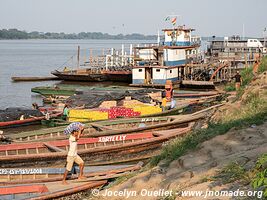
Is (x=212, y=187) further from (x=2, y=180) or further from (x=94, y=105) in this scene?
(x=94, y=105)

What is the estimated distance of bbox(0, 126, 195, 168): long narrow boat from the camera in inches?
489

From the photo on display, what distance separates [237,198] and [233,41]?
5044 cm

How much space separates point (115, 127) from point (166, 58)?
21.3 m

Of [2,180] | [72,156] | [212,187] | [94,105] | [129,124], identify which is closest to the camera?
[212,187]

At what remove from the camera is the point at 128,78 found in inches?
1677

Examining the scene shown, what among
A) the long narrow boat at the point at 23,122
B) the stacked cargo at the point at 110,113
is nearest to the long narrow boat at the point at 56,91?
the long narrow boat at the point at 23,122

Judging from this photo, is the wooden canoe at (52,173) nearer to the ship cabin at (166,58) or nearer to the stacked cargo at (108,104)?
the stacked cargo at (108,104)

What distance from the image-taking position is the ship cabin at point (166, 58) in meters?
37.1

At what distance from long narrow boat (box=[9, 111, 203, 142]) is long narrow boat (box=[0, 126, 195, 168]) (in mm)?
644

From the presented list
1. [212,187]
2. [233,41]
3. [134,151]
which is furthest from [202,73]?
A: [212,187]

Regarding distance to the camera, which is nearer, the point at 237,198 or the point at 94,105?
the point at 237,198

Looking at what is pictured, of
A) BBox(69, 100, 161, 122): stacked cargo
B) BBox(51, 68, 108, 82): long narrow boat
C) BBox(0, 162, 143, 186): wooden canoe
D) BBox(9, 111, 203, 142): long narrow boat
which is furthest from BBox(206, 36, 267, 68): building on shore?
BBox(0, 162, 143, 186): wooden canoe

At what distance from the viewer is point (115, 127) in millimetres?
17234

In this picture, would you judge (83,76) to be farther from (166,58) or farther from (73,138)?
(73,138)
